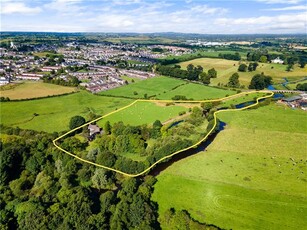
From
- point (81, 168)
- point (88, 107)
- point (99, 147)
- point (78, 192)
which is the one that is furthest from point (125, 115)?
point (78, 192)

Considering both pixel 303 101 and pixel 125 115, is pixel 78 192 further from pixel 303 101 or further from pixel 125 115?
pixel 303 101

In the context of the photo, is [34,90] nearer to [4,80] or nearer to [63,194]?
[4,80]

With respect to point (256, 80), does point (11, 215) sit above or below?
below

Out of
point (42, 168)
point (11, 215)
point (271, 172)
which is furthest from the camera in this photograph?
point (42, 168)

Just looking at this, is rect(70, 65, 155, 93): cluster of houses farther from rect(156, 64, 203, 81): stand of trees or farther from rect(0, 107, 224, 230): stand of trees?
rect(0, 107, 224, 230): stand of trees

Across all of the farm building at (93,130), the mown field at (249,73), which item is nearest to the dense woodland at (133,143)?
the farm building at (93,130)

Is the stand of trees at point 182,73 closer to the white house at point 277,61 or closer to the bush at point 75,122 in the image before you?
the white house at point 277,61
